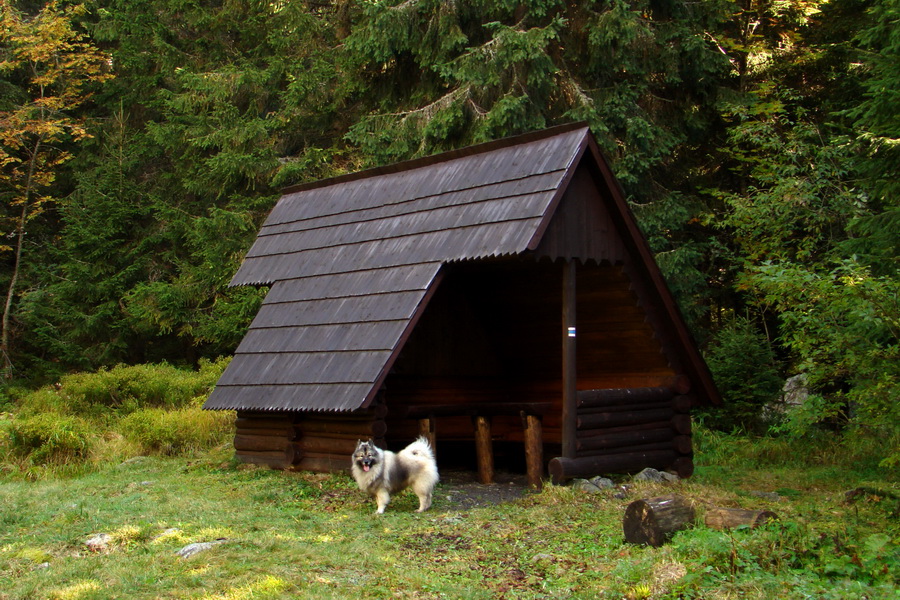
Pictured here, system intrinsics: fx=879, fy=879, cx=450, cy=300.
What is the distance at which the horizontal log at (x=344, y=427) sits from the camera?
1123cm

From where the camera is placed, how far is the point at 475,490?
11.4m

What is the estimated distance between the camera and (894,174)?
37.6 feet

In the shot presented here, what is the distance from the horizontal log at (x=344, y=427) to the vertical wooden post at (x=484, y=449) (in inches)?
59.3

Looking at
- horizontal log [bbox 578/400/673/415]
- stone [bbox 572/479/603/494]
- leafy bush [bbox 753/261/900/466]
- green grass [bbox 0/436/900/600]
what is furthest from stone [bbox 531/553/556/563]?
horizontal log [bbox 578/400/673/415]

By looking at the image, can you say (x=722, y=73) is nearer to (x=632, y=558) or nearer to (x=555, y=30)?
(x=555, y=30)

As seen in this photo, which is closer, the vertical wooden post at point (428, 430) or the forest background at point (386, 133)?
the vertical wooden post at point (428, 430)

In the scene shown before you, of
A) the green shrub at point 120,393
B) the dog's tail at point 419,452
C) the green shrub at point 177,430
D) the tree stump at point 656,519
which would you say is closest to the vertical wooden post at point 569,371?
the dog's tail at point 419,452

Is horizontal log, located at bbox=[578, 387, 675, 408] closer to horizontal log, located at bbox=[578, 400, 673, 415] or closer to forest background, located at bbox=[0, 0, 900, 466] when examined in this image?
horizontal log, located at bbox=[578, 400, 673, 415]

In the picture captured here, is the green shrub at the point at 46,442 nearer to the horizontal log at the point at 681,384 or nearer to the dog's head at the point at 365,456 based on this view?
the dog's head at the point at 365,456

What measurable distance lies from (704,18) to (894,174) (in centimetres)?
1022

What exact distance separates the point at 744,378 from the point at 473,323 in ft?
18.3

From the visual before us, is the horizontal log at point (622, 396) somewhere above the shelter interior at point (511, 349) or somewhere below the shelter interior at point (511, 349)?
below

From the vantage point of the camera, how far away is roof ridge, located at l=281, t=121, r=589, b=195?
11.5m

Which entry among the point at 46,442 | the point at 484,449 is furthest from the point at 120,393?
the point at 484,449
